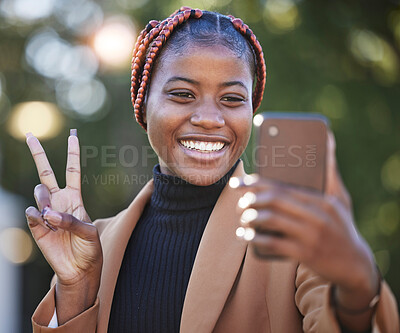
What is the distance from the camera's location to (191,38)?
203 centimetres

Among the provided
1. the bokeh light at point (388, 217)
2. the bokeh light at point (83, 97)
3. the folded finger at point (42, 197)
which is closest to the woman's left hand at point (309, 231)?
the folded finger at point (42, 197)

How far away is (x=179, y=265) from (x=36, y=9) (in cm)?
696

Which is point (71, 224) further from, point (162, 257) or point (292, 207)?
point (292, 207)

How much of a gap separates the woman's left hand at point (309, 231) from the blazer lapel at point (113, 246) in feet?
3.23

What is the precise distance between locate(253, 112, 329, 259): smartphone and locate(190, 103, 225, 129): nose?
0.60m

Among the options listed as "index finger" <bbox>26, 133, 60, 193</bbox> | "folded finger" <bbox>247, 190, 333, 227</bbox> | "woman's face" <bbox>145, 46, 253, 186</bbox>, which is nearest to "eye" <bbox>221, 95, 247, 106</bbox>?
"woman's face" <bbox>145, 46, 253, 186</bbox>

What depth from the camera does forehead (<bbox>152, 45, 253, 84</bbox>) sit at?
1966 mm

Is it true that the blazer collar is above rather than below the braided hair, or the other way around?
below

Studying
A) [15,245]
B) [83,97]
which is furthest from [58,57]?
[15,245]

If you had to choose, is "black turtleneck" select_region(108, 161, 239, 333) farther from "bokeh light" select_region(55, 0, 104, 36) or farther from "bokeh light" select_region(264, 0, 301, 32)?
"bokeh light" select_region(55, 0, 104, 36)

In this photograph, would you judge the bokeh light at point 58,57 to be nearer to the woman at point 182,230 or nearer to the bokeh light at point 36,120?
the bokeh light at point 36,120

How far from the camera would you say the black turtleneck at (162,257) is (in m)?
1.98

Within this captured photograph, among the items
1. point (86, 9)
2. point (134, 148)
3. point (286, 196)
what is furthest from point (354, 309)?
point (86, 9)

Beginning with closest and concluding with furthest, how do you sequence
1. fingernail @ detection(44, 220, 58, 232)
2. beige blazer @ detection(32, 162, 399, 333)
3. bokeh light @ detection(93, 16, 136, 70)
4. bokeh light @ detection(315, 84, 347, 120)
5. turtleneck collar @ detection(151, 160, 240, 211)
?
beige blazer @ detection(32, 162, 399, 333) → fingernail @ detection(44, 220, 58, 232) → turtleneck collar @ detection(151, 160, 240, 211) → bokeh light @ detection(315, 84, 347, 120) → bokeh light @ detection(93, 16, 136, 70)
